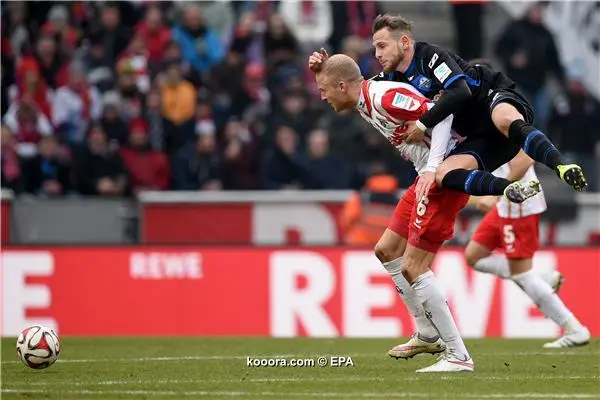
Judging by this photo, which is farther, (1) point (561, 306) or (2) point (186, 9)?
(2) point (186, 9)

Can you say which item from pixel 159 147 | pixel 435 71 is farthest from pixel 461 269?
pixel 435 71

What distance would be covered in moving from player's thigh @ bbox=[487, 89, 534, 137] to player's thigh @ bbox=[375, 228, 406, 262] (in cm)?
108

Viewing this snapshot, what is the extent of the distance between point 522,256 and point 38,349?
182 inches

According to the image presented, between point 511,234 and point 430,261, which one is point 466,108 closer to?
point 430,261

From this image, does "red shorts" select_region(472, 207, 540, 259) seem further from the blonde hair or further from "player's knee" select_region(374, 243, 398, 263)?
the blonde hair

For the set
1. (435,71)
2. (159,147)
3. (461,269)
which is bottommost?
(461,269)

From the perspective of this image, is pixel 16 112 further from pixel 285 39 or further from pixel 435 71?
pixel 435 71

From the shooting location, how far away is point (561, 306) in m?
11.6

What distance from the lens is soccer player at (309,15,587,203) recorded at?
8.63 meters

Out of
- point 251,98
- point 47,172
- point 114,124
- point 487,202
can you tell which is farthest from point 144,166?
point 487,202

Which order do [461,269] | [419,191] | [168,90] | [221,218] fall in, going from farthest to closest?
[168,90] < [221,218] < [461,269] < [419,191]

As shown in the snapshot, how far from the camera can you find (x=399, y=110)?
8773 millimetres

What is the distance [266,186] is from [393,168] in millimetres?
1749

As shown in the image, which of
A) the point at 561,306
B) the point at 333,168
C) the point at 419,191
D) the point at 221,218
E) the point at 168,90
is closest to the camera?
the point at 419,191
